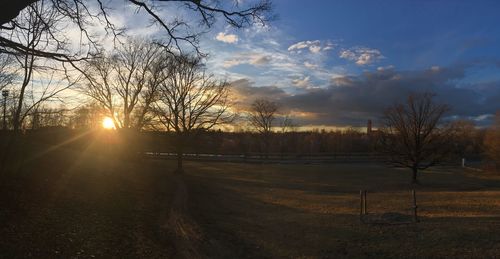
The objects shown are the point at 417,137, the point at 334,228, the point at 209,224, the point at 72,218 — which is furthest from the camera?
the point at 417,137

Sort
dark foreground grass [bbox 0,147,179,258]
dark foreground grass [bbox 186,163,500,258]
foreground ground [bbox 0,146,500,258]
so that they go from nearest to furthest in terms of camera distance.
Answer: dark foreground grass [bbox 0,147,179,258] → foreground ground [bbox 0,146,500,258] → dark foreground grass [bbox 186,163,500,258]

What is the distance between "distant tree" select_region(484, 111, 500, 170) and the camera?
5247cm

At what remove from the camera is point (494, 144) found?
5403 cm

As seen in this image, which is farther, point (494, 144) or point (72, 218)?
point (494, 144)

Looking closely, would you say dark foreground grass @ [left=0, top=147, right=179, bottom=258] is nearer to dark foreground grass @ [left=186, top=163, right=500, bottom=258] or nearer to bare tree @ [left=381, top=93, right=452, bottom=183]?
dark foreground grass @ [left=186, top=163, right=500, bottom=258]

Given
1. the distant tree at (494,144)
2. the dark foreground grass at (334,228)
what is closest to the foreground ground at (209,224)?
the dark foreground grass at (334,228)

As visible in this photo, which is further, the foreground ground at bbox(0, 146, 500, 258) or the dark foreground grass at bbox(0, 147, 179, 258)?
the foreground ground at bbox(0, 146, 500, 258)

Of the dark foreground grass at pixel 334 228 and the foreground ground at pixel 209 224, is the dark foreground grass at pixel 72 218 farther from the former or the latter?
the dark foreground grass at pixel 334 228

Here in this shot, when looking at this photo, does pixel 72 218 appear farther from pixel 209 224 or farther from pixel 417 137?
pixel 417 137

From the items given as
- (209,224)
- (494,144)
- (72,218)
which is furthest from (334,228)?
(494,144)

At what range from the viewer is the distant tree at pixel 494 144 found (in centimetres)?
5247

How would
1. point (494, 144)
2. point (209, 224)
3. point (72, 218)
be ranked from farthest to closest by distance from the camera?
point (494, 144), point (209, 224), point (72, 218)

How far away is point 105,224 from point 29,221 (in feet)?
7.59

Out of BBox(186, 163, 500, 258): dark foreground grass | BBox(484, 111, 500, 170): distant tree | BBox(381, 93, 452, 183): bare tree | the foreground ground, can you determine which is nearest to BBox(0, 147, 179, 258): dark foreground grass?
the foreground ground
